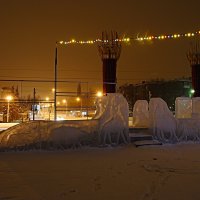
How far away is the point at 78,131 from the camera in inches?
345

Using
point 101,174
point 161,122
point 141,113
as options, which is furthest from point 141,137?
point 101,174

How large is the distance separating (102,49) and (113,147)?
686 cm

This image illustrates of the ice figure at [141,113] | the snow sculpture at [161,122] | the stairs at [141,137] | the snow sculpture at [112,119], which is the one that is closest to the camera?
the snow sculpture at [112,119]

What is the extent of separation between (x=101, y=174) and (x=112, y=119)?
Result: 11.9 feet

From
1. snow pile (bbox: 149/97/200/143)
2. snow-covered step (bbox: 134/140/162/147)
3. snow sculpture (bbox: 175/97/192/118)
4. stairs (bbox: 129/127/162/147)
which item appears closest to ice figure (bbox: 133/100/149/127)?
stairs (bbox: 129/127/162/147)

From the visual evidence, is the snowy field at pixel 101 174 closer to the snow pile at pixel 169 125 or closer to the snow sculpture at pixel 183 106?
the snow pile at pixel 169 125

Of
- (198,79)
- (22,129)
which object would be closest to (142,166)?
(22,129)

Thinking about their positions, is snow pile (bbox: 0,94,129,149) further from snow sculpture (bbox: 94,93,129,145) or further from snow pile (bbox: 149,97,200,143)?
snow pile (bbox: 149,97,200,143)

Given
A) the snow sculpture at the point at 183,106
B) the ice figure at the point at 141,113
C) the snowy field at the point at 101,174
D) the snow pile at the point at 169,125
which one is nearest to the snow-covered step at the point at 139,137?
the snow pile at the point at 169,125

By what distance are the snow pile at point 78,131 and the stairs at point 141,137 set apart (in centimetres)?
29

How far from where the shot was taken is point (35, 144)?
829 centimetres

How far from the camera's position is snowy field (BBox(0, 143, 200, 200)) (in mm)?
4477

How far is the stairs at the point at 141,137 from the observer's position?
367 inches

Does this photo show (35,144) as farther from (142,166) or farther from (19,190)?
(19,190)
